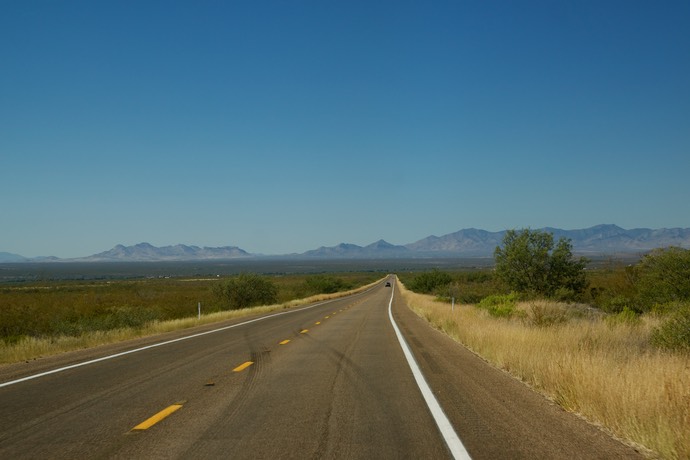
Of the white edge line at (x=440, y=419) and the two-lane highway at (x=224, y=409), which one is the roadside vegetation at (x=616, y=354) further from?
the two-lane highway at (x=224, y=409)

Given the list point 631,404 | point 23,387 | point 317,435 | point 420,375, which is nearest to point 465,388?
point 420,375

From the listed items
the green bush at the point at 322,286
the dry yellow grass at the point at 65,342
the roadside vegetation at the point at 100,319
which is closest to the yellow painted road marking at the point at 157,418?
the dry yellow grass at the point at 65,342

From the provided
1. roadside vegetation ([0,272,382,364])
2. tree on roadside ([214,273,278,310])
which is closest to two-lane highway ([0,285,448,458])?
roadside vegetation ([0,272,382,364])

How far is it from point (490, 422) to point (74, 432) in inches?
188

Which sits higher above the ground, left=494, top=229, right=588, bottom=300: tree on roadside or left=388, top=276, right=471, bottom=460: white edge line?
left=494, top=229, right=588, bottom=300: tree on roadside

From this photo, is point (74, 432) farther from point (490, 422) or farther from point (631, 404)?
point (631, 404)

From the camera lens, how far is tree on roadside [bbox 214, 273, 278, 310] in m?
50.6

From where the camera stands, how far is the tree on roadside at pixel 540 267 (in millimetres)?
34625

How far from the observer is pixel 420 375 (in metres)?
10.9

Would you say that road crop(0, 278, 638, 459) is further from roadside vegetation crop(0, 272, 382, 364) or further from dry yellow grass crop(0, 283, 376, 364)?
roadside vegetation crop(0, 272, 382, 364)

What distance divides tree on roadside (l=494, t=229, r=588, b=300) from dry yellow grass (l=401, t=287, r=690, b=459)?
20.5 m

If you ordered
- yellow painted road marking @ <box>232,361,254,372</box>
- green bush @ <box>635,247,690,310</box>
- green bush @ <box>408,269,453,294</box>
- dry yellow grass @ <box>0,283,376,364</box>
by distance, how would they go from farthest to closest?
1. green bush @ <box>408,269,453,294</box>
2. green bush @ <box>635,247,690,310</box>
3. dry yellow grass @ <box>0,283,376,364</box>
4. yellow painted road marking @ <box>232,361,254,372</box>

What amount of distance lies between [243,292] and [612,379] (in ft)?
148

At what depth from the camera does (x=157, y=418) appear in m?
7.37
